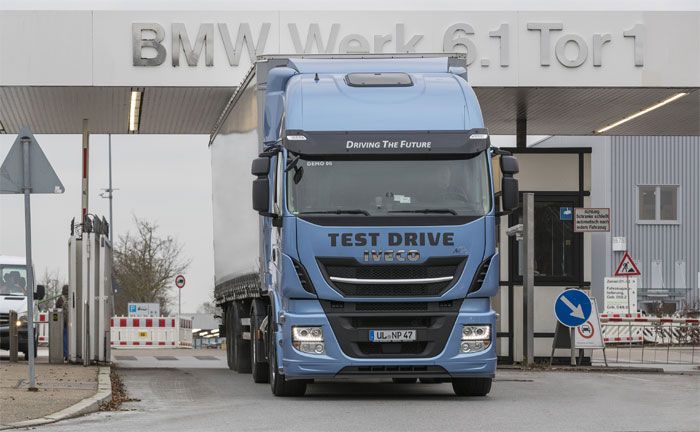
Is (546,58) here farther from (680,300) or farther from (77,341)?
(680,300)

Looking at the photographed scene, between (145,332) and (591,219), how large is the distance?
2387 centimetres

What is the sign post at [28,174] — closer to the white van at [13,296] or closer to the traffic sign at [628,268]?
the white van at [13,296]

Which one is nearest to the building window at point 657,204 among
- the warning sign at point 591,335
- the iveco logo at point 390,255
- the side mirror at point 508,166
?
the warning sign at point 591,335

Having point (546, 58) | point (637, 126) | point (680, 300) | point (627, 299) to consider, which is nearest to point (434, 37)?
point (546, 58)

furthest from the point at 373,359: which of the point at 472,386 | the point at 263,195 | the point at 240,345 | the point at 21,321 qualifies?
the point at 21,321

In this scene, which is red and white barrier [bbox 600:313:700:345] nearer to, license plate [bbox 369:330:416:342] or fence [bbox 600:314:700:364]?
fence [bbox 600:314:700:364]

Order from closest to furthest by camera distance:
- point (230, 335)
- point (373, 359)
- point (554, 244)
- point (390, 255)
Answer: point (390, 255) < point (373, 359) < point (230, 335) < point (554, 244)

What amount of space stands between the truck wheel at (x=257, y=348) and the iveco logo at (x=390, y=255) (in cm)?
359

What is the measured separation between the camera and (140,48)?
933 inches

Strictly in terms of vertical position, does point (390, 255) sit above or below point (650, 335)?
above

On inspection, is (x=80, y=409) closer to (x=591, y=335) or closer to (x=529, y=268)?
(x=529, y=268)

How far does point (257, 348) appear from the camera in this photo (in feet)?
62.2

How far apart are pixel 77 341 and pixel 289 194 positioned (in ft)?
29.4

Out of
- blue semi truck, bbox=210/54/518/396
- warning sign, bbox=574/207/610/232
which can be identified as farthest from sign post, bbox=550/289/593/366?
blue semi truck, bbox=210/54/518/396
